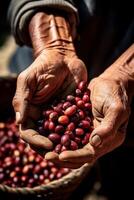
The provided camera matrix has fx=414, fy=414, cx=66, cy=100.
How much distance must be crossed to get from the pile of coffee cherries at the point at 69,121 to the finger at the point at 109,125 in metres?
0.17

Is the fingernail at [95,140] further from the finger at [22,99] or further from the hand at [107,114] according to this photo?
the finger at [22,99]

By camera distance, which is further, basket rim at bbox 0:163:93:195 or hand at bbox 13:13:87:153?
basket rim at bbox 0:163:93:195

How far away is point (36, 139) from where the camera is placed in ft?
6.79

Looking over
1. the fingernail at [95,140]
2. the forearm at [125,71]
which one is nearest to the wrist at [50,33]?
the forearm at [125,71]

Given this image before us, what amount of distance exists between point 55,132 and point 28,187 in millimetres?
596

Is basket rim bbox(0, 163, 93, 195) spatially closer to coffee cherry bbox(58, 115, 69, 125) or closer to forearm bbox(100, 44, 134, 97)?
coffee cherry bbox(58, 115, 69, 125)

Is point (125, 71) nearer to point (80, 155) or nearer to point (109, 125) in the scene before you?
point (109, 125)

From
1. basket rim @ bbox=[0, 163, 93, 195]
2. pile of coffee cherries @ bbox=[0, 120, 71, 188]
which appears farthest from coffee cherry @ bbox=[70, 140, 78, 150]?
pile of coffee cherries @ bbox=[0, 120, 71, 188]

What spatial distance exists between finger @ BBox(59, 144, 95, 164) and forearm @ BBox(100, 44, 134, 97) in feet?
1.64

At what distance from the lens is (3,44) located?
15.5 feet

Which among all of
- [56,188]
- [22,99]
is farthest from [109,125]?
[56,188]

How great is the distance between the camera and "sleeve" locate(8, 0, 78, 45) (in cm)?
267

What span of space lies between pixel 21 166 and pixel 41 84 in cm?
79

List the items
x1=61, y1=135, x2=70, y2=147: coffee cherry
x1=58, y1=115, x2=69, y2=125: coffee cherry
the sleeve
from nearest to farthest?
1. x1=61, y1=135, x2=70, y2=147: coffee cherry
2. x1=58, y1=115, x2=69, y2=125: coffee cherry
3. the sleeve
